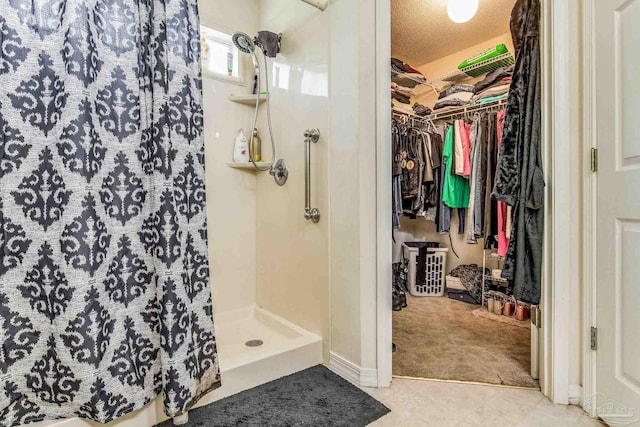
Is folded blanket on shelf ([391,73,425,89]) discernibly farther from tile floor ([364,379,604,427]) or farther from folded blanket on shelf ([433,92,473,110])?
tile floor ([364,379,604,427])

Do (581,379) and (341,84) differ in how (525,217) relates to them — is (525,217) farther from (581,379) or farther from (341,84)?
(341,84)

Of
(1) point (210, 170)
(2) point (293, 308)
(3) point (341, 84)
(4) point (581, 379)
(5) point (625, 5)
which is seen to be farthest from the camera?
(1) point (210, 170)

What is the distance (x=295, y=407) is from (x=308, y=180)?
1.16 meters

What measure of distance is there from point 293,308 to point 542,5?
81.3 inches

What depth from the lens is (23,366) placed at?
3.80 ft

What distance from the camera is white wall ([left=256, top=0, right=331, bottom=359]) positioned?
6.19 feet

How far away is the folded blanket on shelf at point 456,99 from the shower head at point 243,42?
6.37 feet

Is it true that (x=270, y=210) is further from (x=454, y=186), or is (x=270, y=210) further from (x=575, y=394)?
(x=575, y=394)

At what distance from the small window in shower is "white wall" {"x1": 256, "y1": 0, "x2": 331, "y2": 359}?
0.30 meters

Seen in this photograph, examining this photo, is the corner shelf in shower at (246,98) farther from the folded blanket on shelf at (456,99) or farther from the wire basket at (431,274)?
the wire basket at (431,274)

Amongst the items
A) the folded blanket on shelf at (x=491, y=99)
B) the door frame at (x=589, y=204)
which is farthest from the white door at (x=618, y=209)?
the folded blanket on shelf at (x=491, y=99)

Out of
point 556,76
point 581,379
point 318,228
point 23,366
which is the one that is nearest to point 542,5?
point 556,76

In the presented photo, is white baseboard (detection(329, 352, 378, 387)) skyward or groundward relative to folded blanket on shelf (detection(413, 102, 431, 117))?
groundward

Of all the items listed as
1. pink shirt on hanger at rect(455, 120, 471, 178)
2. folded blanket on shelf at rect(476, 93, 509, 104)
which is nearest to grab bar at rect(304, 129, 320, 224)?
pink shirt on hanger at rect(455, 120, 471, 178)
